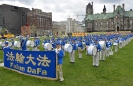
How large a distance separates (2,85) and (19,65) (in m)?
2.13

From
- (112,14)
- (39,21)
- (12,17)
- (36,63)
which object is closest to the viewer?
(36,63)

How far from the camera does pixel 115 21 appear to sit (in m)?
122

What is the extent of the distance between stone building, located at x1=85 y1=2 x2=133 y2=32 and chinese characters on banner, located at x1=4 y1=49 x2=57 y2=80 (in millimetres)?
111278

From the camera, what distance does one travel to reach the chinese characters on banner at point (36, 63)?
9328 mm

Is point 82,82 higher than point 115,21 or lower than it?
lower

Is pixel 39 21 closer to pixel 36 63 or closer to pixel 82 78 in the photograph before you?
pixel 36 63

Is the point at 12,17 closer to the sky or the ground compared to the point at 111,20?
closer to the sky

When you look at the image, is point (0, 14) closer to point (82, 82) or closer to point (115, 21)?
point (115, 21)

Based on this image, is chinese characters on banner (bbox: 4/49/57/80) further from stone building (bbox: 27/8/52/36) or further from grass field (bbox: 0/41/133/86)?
stone building (bbox: 27/8/52/36)

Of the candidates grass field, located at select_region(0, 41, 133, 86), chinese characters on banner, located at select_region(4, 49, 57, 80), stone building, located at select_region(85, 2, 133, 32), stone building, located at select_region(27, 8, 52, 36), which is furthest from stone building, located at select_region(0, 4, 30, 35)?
chinese characters on banner, located at select_region(4, 49, 57, 80)

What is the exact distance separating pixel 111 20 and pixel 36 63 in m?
125

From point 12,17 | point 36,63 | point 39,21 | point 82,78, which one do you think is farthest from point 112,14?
point 36,63

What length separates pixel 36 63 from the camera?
→ 32.0ft

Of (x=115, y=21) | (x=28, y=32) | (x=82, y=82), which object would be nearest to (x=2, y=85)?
(x=82, y=82)
